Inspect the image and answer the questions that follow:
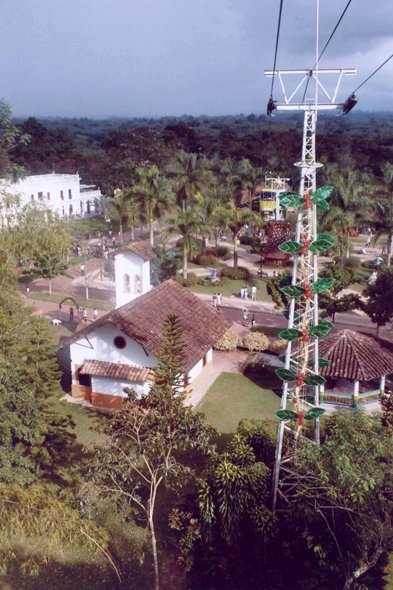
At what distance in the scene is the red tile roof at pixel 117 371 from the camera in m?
19.1

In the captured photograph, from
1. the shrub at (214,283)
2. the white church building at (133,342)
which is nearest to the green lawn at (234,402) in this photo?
the white church building at (133,342)

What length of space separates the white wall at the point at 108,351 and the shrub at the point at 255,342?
26.7ft

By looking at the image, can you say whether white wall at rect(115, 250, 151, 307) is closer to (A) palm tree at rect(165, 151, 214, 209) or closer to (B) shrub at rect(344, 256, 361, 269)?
(B) shrub at rect(344, 256, 361, 269)

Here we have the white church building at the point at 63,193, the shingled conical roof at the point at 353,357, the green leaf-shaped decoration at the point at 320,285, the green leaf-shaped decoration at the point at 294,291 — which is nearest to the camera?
the green leaf-shaped decoration at the point at 320,285

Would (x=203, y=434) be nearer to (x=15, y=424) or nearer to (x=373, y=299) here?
(x=15, y=424)

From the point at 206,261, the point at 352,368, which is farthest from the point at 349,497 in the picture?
the point at 206,261

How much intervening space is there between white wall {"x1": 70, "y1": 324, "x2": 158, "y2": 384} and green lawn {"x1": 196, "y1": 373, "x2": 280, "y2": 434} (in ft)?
10.8

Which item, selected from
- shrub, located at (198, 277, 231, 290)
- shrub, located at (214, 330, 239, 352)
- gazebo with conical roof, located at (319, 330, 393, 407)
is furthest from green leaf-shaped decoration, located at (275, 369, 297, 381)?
shrub, located at (198, 277, 231, 290)

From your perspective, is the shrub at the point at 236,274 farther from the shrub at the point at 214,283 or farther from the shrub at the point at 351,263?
the shrub at the point at 351,263

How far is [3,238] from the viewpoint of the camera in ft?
58.3

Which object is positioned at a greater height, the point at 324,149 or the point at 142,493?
the point at 324,149

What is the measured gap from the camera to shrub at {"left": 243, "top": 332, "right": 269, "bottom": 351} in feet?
86.3

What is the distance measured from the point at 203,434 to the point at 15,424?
5159mm

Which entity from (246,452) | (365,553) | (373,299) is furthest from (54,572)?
(373,299)
